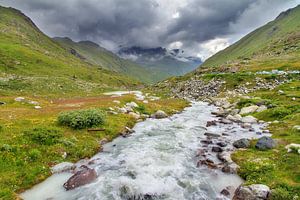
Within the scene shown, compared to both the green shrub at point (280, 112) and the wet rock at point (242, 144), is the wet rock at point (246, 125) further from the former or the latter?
the wet rock at point (242, 144)

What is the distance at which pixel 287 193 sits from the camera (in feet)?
43.4

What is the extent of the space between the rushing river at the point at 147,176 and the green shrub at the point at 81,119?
3819mm

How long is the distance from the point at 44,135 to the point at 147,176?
10792mm

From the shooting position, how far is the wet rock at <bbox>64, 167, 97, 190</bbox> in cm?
1557

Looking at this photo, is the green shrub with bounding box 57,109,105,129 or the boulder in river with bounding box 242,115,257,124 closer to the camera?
the green shrub with bounding box 57,109,105,129

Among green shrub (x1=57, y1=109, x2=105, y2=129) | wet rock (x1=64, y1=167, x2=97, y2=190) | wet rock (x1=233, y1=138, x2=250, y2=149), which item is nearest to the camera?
wet rock (x1=64, y1=167, x2=97, y2=190)

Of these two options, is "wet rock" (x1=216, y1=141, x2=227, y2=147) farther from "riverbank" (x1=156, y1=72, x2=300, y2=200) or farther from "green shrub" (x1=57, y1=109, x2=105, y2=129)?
"green shrub" (x1=57, y1=109, x2=105, y2=129)

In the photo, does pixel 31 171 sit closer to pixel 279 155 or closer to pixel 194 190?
pixel 194 190

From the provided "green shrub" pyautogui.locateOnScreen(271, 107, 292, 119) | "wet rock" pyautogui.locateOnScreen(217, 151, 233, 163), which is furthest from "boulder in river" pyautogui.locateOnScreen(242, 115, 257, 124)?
"wet rock" pyautogui.locateOnScreen(217, 151, 233, 163)

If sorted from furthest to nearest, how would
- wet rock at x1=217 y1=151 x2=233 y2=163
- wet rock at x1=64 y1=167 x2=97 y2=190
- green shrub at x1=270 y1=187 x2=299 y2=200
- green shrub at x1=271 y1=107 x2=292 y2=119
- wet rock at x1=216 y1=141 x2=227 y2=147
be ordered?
green shrub at x1=271 y1=107 x2=292 y2=119
wet rock at x1=216 y1=141 x2=227 y2=147
wet rock at x1=217 y1=151 x2=233 y2=163
wet rock at x1=64 y1=167 x2=97 y2=190
green shrub at x1=270 y1=187 x2=299 y2=200

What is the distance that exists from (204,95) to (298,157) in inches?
2207

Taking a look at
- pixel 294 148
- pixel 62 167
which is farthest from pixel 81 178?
pixel 294 148

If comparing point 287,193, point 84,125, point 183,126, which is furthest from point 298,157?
point 84,125

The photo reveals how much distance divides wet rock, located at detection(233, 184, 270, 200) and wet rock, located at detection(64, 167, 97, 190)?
909cm
